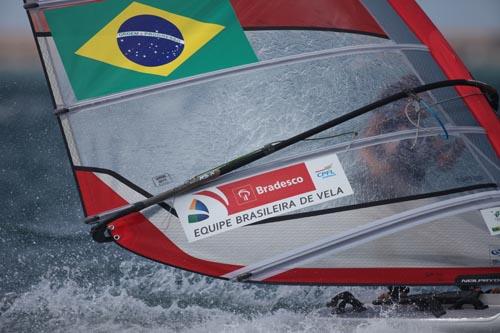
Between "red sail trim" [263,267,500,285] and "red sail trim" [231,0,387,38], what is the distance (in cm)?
111

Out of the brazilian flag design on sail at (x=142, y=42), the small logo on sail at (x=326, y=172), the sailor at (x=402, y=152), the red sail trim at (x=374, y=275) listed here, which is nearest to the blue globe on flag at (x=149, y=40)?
the brazilian flag design on sail at (x=142, y=42)

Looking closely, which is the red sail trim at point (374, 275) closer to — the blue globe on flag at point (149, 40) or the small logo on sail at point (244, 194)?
the small logo on sail at point (244, 194)

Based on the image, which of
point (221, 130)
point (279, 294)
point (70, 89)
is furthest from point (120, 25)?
point (279, 294)

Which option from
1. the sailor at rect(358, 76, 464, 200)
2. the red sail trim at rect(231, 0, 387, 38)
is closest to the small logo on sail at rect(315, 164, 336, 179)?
the sailor at rect(358, 76, 464, 200)

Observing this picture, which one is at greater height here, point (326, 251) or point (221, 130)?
point (221, 130)

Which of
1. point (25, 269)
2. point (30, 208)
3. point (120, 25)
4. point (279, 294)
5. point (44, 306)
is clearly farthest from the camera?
point (30, 208)

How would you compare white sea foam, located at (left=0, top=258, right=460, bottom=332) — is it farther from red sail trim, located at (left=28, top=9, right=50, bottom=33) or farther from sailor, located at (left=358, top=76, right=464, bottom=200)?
red sail trim, located at (left=28, top=9, right=50, bottom=33)

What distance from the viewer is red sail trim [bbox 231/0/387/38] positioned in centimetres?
388

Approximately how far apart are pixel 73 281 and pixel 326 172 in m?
2.20

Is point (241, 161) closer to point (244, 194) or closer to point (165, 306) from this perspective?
point (244, 194)

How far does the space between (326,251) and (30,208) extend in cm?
315

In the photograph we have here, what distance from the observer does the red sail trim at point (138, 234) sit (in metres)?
3.85

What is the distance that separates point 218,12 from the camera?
3873mm

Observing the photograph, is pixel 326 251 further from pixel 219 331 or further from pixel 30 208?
pixel 30 208
